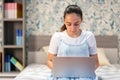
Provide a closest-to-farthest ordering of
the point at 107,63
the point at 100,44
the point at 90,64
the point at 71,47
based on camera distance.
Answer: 1. the point at 90,64
2. the point at 71,47
3. the point at 107,63
4. the point at 100,44

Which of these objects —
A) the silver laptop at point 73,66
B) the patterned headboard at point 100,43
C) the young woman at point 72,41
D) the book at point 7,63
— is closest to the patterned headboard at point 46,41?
the patterned headboard at point 100,43

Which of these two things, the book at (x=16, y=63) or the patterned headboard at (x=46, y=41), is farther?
the patterned headboard at (x=46, y=41)

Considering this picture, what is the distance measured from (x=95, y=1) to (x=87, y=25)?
0.37 meters

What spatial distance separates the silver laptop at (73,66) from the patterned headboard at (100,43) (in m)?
2.05

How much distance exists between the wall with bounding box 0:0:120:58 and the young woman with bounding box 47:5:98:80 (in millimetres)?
1707

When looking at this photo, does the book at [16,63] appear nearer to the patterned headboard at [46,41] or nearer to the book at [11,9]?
the patterned headboard at [46,41]

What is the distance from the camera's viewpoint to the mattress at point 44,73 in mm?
2783

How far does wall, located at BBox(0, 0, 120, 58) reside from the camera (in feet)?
12.8

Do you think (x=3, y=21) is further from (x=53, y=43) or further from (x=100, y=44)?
(x=53, y=43)

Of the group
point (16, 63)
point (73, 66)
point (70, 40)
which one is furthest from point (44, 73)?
point (73, 66)

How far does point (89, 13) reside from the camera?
154 inches

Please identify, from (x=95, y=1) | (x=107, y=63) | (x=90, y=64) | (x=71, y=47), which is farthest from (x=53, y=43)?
(x=95, y=1)

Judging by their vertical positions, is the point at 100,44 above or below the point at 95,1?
below

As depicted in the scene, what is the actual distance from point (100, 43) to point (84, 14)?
485 mm
